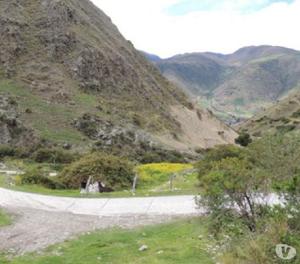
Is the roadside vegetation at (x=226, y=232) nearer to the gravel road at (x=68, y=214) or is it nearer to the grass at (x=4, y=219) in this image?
the gravel road at (x=68, y=214)

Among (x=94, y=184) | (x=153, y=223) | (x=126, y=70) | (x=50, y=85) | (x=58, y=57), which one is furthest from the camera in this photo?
(x=126, y=70)

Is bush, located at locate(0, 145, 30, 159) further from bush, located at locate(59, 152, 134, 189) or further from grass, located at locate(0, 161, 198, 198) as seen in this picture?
bush, located at locate(59, 152, 134, 189)

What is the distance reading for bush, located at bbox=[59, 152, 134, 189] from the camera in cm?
2916

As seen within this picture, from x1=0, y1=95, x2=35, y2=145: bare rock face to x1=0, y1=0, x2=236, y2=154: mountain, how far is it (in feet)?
0.38

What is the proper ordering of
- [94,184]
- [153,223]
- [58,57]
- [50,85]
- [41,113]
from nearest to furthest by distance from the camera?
[153,223], [94,184], [41,113], [50,85], [58,57]

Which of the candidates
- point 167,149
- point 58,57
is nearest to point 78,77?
point 58,57

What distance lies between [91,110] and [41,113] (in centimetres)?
701

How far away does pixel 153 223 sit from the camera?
55.6 ft

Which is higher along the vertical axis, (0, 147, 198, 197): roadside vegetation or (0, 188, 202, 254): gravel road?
(0, 147, 198, 197): roadside vegetation

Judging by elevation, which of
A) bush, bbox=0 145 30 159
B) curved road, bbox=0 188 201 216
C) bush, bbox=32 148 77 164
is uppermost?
bush, bbox=0 145 30 159

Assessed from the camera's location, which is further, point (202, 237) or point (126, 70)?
point (126, 70)

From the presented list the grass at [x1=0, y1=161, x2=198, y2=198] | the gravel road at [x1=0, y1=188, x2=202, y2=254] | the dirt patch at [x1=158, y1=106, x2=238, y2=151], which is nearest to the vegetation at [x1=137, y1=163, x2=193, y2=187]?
the grass at [x1=0, y1=161, x2=198, y2=198]

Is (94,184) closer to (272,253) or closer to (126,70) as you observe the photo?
(272,253)

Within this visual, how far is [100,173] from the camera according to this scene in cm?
2936
